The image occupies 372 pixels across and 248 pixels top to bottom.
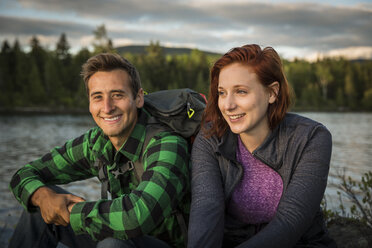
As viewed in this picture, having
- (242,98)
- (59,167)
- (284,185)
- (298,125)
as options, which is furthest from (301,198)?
(59,167)

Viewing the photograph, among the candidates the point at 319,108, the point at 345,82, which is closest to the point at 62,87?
the point at 319,108

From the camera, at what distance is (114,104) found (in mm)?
2668

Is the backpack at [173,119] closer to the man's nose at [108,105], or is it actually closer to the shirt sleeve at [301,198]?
the man's nose at [108,105]

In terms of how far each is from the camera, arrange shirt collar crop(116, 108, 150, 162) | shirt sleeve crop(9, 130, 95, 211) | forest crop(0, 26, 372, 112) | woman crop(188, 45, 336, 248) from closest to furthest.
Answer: woman crop(188, 45, 336, 248), shirt collar crop(116, 108, 150, 162), shirt sleeve crop(9, 130, 95, 211), forest crop(0, 26, 372, 112)

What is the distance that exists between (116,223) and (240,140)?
99cm

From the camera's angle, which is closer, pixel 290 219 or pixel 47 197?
pixel 290 219

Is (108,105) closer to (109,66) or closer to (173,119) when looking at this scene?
(109,66)

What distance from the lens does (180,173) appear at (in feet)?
7.68

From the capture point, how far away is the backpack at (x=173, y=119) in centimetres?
255

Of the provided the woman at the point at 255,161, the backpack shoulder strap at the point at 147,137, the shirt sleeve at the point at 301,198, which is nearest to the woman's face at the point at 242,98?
the woman at the point at 255,161

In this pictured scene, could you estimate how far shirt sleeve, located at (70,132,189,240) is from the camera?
7.03 feet

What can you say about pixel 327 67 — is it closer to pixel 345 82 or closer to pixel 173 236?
pixel 345 82

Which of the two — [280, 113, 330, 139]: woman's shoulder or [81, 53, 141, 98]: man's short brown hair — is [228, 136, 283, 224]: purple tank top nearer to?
[280, 113, 330, 139]: woman's shoulder

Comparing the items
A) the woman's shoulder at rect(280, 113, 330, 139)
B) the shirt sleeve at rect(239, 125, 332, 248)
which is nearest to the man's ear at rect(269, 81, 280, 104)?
the woman's shoulder at rect(280, 113, 330, 139)
